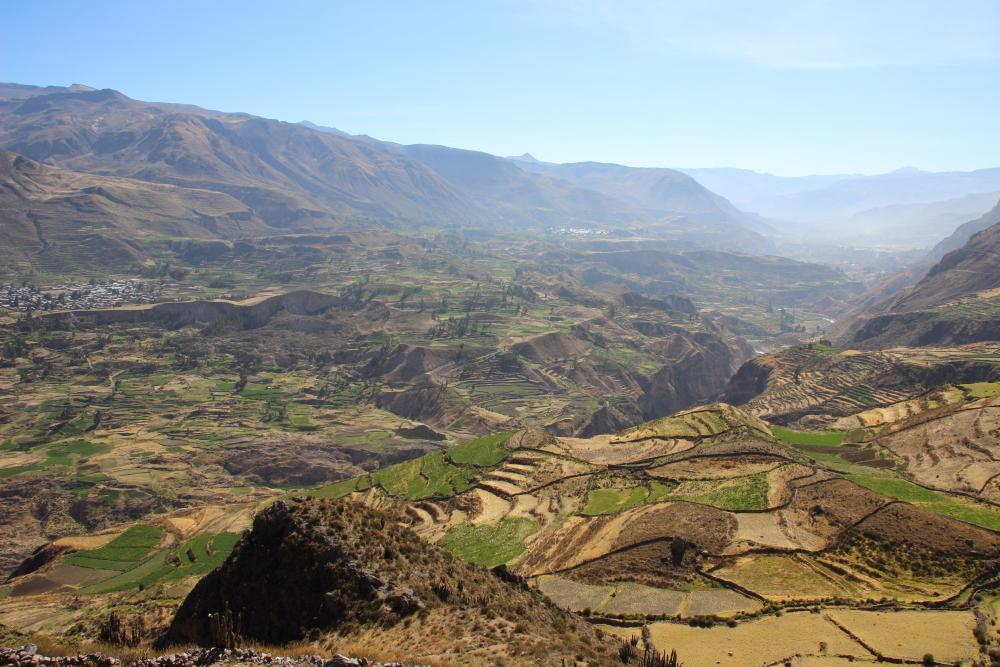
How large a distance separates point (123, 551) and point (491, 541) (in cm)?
2875

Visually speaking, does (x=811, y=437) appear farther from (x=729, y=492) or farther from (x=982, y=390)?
(x=729, y=492)

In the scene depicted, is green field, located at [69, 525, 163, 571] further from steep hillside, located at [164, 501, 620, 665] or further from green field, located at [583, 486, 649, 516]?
green field, located at [583, 486, 649, 516]

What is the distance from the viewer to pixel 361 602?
18812mm

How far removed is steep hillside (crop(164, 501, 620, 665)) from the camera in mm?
17703

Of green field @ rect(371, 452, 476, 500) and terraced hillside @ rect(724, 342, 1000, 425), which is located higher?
terraced hillside @ rect(724, 342, 1000, 425)

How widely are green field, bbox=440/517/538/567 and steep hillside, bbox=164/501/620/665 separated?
1533 centimetres

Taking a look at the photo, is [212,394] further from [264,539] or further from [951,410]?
[951,410]

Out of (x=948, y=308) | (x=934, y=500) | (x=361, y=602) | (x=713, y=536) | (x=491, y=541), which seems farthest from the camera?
(x=948, y=308)

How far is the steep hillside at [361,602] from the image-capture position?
17.7 meters

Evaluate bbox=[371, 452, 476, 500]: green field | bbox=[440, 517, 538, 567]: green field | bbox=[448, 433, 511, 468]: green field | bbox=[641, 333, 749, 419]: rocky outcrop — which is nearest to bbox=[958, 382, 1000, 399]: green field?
bbox=[440, 517, 538, 567]: green field

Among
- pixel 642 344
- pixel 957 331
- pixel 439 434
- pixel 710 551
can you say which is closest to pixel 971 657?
pixel 710 551

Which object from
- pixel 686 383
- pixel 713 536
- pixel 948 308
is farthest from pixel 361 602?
pixel 948 308

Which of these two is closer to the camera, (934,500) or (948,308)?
(934,500)

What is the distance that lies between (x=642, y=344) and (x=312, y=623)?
134m
